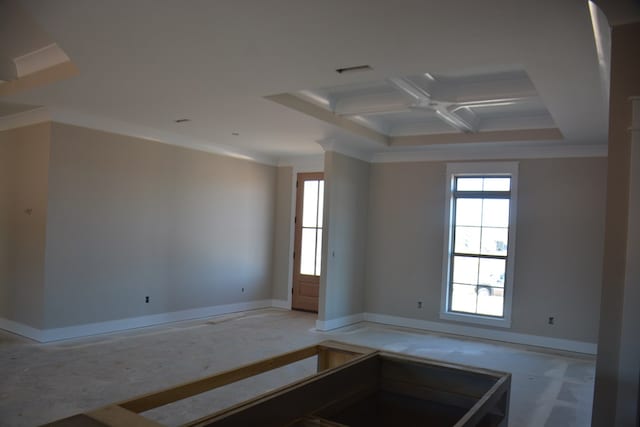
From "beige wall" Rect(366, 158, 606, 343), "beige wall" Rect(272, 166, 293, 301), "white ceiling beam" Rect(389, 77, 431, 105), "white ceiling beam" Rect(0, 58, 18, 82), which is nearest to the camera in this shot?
"white ceiling beam" Rect(389, 77, 431, 105)

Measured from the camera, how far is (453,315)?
6930 millimetres

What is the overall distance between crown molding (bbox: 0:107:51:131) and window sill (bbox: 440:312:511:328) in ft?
18.8

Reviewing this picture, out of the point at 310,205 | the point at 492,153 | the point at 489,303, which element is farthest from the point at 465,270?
the point at 310,205

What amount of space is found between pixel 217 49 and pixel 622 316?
9.90ft

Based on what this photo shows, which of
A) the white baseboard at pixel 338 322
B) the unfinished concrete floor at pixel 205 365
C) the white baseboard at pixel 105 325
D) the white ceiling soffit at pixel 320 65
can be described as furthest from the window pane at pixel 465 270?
the white baseboard at pixel 105 325

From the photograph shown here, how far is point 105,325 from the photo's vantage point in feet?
19.4

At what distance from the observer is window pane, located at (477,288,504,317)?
6.73 metres

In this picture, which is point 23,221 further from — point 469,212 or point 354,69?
point 469,212

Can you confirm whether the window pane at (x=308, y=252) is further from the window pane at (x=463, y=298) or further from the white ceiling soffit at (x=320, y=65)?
the window pane at (x=463, y=298)

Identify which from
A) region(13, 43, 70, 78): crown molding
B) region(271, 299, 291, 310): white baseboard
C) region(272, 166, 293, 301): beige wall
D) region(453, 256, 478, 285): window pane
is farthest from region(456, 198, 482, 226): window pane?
region(13, 43, 70, 78): crown molding

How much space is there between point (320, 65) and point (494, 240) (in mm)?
4208

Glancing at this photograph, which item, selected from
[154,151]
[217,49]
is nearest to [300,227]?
[154,151]

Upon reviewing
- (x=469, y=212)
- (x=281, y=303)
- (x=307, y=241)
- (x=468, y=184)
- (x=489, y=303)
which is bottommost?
(x=281, y=303)

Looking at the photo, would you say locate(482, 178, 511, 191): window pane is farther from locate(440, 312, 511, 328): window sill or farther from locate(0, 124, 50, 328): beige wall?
locate(0, 124, 50, 328): beige wall
